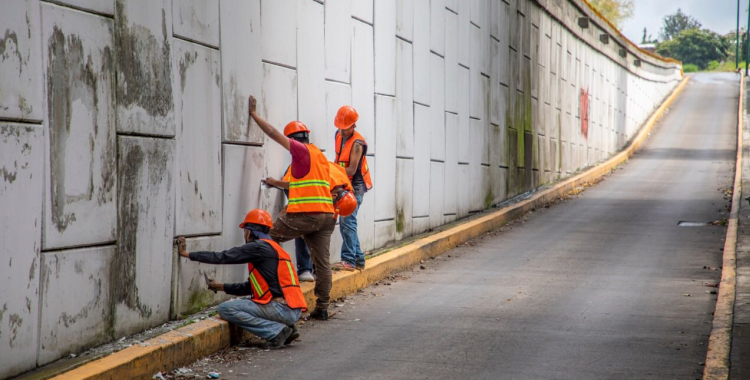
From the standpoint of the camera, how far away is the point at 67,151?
5828 mm

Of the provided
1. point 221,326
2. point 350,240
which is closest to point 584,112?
point 350,240

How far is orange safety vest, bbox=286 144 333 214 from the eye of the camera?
8125mm

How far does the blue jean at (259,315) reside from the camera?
7129 mm

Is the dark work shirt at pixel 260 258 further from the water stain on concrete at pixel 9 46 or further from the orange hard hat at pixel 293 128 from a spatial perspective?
the water stain on concrete at pixel 9 46

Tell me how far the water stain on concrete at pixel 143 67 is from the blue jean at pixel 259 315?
1624 mm

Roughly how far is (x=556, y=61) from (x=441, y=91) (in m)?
10.5

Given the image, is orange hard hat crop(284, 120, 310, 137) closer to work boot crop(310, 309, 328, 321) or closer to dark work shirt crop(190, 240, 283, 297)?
dark work shirt crop(190, 240, 283, 297)

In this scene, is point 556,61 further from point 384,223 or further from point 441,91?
point 384,223

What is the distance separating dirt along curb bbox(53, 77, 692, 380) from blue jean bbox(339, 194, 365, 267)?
178 mm

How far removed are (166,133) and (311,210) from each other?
5.52 ft

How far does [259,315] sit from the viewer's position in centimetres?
714

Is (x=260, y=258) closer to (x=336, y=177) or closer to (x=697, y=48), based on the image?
(x=336, y=177)

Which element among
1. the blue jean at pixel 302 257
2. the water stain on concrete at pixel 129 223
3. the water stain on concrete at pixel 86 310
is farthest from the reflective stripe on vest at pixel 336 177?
the water stain on concrete at pixel 86 310

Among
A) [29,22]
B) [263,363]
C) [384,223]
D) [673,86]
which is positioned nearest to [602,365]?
[263,363]
